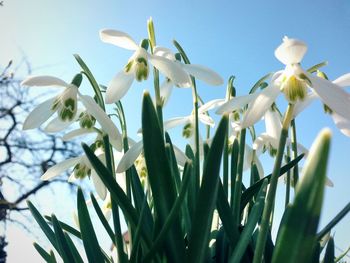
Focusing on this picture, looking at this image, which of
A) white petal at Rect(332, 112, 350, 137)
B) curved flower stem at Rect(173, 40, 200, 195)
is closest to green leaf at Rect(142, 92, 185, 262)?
curved flower stem at Rect(173, 40, 200, 195)

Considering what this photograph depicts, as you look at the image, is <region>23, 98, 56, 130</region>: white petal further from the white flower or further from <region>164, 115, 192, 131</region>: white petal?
<region>164, 115, 192, 131</region>: white petal

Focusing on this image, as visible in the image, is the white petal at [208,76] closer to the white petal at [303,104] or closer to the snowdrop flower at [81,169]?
the white petal at [303,104]

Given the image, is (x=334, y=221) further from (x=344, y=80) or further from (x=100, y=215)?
(x=100, y=215)

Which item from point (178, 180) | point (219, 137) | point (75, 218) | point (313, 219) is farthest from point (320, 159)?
point (75, 218)

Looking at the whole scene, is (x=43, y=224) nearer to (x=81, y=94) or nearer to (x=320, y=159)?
(x=81, y=94)

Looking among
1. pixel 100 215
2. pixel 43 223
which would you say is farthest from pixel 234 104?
pixel 43 223
